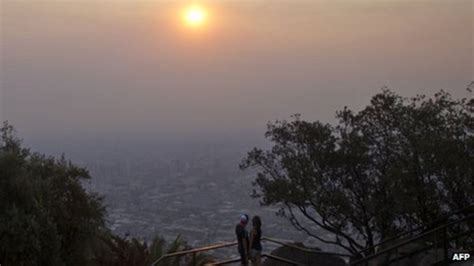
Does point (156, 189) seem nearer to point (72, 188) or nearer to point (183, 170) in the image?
point (183, 170)

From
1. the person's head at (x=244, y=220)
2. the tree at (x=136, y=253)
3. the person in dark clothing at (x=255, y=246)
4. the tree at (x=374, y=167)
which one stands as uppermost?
the tree at (x=374, y=167)

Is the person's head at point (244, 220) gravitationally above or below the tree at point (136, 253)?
below

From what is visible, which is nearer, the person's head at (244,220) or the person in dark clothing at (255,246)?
the person's head at (244,220)

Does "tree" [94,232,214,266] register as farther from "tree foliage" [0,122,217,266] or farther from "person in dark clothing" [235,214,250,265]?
"person in dark clothing" [235,214,250,265]

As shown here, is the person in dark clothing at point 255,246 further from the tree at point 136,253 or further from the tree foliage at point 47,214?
the tree at point 136,253

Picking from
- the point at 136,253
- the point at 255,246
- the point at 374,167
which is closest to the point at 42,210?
the point at 136,253

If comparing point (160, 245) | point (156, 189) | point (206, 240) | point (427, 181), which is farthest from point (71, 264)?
point (156, 189)

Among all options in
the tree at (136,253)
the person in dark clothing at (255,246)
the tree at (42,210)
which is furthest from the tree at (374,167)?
the tree at (42,210)
